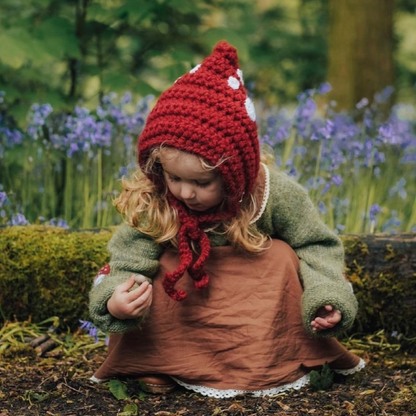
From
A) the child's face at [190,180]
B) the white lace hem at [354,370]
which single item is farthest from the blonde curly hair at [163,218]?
the white lace hem at [354,370]

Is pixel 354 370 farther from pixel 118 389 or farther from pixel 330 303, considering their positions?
pixel 118 389

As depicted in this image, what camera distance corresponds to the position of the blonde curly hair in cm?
264

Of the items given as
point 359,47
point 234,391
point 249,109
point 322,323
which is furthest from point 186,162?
point 359,47

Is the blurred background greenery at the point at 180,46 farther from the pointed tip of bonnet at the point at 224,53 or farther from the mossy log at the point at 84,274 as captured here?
the pointed tip of bonnet at the point at 224,53

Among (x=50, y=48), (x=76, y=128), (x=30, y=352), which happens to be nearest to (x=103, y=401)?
(x=30, y=352)

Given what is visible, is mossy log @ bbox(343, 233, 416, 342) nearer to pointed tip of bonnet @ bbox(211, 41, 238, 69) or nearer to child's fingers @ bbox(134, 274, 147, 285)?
child's fingers @ bbox(134, 274, 147, 285)

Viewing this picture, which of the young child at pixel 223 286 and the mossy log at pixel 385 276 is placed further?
the mossy log at pixel 385 276

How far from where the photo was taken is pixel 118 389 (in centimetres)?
266

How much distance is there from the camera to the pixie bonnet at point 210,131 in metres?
2.37

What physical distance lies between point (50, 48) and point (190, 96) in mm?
1967

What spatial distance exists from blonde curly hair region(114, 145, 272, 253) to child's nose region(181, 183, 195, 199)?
20 centimetres

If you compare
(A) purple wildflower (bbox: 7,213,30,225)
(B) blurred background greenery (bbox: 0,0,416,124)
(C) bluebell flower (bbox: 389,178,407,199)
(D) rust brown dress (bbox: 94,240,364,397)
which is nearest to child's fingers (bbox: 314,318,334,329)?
(D) rust brown dress (bbox: 94,240,364,397)

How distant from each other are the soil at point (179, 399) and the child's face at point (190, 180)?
75cm

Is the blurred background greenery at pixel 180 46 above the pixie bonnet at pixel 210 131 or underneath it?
above
